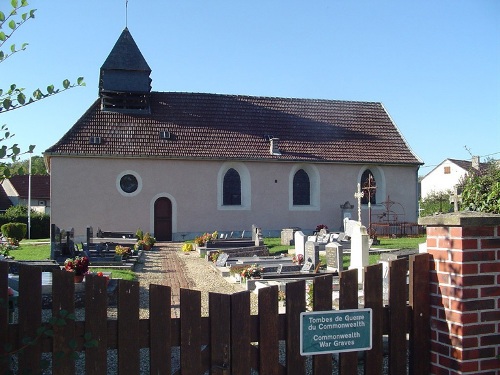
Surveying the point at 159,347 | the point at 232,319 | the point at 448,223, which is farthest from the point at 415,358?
the point at 159,347

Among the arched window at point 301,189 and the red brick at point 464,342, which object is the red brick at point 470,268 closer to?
the red brick at point 464,342

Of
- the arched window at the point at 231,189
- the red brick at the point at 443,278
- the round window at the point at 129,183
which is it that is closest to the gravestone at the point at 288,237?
the arched window at the point at 231,189

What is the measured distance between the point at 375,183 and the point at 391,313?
1069 inches

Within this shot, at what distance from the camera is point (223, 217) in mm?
28297

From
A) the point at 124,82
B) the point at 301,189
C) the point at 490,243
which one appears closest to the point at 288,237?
the point at 301,189

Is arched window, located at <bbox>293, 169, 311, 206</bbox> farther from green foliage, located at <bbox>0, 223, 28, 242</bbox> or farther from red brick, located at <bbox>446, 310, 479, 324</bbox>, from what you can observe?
red brick, located at <bbox>446, 310, 479, 324</bbox>

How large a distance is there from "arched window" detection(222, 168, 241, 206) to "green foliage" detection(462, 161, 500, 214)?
21123 millimetres

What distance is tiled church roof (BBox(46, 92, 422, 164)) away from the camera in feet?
89.6

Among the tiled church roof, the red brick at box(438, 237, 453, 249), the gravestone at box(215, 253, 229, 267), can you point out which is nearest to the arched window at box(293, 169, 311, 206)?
the tiled church roof

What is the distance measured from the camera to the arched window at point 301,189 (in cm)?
2980

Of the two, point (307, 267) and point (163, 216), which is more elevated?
point (163, 216)

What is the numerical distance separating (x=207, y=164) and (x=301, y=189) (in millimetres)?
5619

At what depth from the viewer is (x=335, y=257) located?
1484cm

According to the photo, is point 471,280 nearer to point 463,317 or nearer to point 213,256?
point 463,317
